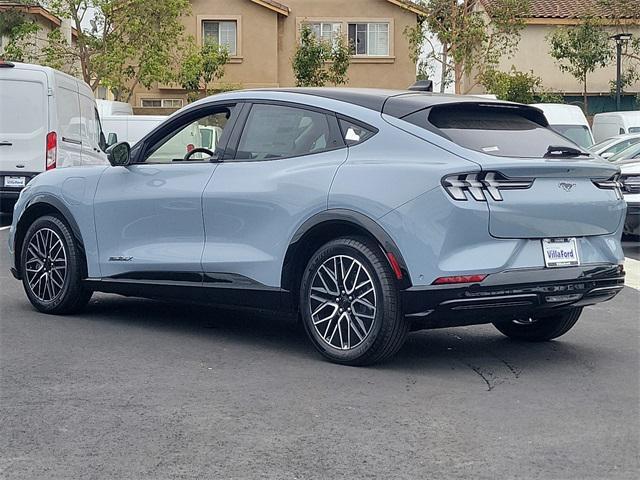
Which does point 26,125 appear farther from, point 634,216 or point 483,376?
point 483,376

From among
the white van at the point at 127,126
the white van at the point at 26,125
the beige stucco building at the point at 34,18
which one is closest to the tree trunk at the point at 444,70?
the beige stucco building at the point at 34,18

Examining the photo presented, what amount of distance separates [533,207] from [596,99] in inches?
1756

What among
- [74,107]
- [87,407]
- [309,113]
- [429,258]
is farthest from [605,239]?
[74,107]

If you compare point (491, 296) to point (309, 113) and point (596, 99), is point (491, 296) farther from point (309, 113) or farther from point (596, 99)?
point (596, 99)

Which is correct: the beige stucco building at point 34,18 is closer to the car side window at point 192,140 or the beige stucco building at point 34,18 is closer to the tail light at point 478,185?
the car side window at point 192,140

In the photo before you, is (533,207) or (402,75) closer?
(533,207)

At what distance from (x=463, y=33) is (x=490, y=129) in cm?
3755

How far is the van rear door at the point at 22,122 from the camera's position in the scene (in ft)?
58.0

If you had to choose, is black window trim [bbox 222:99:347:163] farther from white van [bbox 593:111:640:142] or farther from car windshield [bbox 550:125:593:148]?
white van [bbox 593:111:640:142]

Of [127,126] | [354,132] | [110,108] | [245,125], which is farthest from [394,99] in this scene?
[110,108]

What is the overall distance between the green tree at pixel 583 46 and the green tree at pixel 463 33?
5.73 feet

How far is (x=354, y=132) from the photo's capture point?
7.37m

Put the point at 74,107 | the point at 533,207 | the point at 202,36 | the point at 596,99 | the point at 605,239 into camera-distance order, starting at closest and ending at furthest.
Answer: the point at 533,207
the point at 605,239
the point at 74,107
the point at 202,36
the point at 596,99

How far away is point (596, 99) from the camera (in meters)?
50.0
